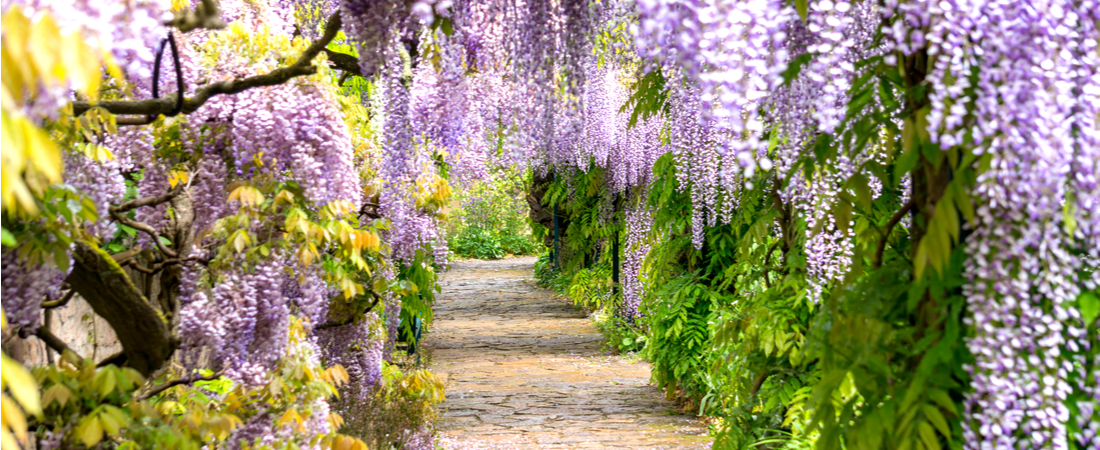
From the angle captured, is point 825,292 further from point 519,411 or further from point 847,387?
point 519,411

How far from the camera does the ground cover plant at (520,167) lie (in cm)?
116

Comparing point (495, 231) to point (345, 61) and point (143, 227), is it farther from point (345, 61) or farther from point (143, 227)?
point (143, 227)

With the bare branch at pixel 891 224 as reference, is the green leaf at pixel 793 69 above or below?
above

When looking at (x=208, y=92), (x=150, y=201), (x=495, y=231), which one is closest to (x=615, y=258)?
(x=150, y=201)

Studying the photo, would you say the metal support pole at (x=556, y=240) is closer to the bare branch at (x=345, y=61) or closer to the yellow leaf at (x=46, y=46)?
the bare branch at (x=345, y=61)

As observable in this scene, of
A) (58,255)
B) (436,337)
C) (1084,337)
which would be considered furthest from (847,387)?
(436,337)

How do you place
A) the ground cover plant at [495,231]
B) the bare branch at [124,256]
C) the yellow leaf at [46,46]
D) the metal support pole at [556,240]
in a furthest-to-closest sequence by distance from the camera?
the ground cover plant at [495,231]
the metal support pole at [556,240]
the bare branch at [124,256]
the yellow leaf at [46,46]

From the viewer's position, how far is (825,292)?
328 centimetres

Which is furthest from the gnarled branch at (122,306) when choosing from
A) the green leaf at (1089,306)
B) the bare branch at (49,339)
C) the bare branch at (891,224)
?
the green leaf at (1089,306)

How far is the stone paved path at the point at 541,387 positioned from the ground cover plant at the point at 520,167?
3.60 ft

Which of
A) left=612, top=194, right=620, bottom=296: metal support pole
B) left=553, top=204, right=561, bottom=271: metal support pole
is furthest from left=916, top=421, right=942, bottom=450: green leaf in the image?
left=553, top=204, right=561, bottom=271: metal support pole

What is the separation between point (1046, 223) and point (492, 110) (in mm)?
2470

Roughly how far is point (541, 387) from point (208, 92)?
16.4 feet

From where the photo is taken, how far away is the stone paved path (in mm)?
5164
